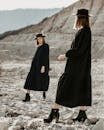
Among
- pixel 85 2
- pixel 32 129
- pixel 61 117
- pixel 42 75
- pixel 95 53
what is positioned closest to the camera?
pixel 32 129

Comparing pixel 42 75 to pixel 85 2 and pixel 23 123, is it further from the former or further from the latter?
pixel 85 2

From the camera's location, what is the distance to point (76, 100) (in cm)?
899

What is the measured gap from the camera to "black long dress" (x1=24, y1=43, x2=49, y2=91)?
13328 millimetres

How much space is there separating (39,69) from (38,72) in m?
0.12

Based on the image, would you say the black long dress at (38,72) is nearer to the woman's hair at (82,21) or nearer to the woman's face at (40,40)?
the woman's face at (40,40)

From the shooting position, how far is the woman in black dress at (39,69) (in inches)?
520

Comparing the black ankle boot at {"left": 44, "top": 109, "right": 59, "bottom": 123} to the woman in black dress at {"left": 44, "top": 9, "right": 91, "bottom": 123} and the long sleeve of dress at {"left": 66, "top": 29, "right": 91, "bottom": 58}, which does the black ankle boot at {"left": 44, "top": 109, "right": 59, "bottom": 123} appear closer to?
the woman in black dress at {"left": 44, "top": 9, "right": 91, "bottom": 123}

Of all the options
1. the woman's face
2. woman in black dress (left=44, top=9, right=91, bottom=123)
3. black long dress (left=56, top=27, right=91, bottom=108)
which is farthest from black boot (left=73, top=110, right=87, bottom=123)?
the woman's face

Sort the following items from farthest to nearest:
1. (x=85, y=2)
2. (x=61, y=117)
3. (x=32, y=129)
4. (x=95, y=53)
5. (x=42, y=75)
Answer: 1. (x=85, y=2)
2. (x=95, y=53)
3. (x=42, y=75)
4. (x=61, y=117)
5. (x=32, y=129)

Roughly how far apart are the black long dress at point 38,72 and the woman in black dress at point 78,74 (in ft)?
13.7

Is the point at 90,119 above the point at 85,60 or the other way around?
the other way around

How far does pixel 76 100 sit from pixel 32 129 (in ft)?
3.03

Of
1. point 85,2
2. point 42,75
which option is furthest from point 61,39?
point 42,75

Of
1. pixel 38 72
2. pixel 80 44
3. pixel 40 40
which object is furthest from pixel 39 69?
pixel 80 44
